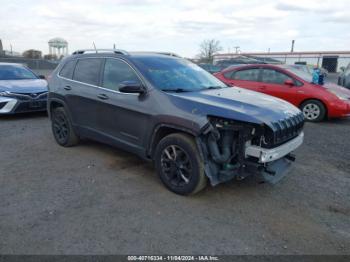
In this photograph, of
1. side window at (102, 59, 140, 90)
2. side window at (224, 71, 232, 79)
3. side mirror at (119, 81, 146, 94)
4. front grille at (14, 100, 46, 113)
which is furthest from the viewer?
side window at (224, 71, 232, 79)

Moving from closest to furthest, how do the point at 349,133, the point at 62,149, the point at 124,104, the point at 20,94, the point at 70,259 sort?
the point at 70,259 → the point at 124,104 → the point at 62,149 → the point at 349,133 → the point at 20,94

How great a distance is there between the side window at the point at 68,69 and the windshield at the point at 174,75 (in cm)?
167

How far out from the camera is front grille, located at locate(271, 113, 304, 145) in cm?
362

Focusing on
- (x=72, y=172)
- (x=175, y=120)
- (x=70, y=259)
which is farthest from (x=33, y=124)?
(x=70, y=259)

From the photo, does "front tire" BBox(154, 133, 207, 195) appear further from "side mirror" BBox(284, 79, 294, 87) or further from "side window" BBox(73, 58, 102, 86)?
"side mirror" BBox(284, 79, 294, 87)

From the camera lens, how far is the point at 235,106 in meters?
3.76

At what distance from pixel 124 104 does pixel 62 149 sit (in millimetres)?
2108

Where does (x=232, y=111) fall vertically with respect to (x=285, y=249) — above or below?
above

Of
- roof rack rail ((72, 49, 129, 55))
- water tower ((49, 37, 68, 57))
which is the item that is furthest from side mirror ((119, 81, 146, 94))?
water tower ((49, 37, 68, 57))

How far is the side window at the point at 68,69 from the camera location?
18.8ft

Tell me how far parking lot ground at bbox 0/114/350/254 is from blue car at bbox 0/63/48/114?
3.04 meters

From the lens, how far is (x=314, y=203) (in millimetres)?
3957

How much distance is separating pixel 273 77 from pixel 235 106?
19.7 ft

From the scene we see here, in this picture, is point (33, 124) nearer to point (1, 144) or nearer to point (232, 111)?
point (1, 144)
